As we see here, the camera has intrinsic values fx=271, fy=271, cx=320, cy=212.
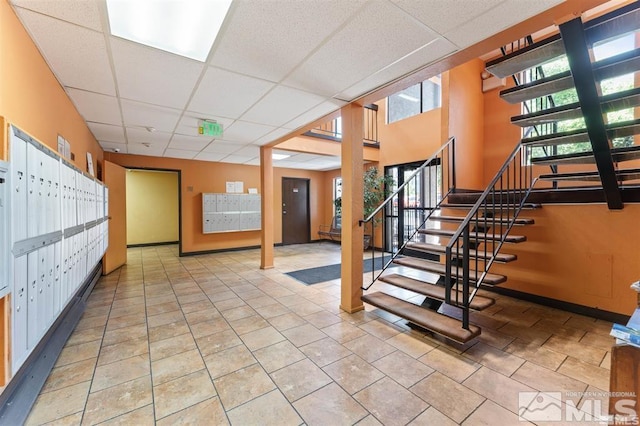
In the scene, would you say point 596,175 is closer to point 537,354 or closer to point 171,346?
point 537,354

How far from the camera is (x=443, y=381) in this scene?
1.87 m

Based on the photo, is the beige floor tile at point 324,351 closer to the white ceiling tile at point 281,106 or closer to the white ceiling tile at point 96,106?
the white ceiling tile at point 281,106

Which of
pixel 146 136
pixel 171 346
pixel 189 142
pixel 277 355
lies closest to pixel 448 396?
pixel 277 355

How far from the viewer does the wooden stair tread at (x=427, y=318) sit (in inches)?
86.4

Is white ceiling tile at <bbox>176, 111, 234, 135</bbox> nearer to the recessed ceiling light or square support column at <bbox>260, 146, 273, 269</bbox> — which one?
square support column at <bbox>260, 146, 273, 269</bbox>

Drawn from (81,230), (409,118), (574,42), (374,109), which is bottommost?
(81,230)

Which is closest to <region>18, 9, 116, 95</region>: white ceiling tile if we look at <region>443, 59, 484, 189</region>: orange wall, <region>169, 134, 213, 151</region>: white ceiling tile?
<region>169, 134, 213, 151</region>: white ceiling tile

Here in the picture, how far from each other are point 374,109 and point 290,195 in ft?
11.1

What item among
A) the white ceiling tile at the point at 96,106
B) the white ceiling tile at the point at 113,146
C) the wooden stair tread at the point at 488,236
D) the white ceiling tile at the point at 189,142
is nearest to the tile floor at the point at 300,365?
the wooden stair tread at the point at 488,236

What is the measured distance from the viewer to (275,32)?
181cm

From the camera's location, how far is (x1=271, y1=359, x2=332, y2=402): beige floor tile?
1.78 metres

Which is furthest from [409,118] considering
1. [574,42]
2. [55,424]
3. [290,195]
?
[55,424]

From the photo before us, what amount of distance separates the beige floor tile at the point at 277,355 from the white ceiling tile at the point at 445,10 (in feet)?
8.32

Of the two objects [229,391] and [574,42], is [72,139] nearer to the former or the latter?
[229,391]
